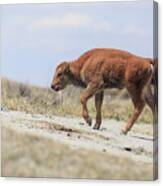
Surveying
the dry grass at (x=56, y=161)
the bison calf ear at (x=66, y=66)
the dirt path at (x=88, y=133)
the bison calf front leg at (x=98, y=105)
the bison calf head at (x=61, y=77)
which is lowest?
the dry grass at (x=56, y=161)

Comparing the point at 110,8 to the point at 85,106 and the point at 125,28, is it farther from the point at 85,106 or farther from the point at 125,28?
the point at 85,106

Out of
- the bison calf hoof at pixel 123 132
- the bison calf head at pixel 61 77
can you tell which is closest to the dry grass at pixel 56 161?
the bison calf hoof at pixel 123 132

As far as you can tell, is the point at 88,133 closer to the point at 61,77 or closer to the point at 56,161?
the point at 56,161

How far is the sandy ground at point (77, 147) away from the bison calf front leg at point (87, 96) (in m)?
0.03

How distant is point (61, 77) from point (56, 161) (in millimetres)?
412

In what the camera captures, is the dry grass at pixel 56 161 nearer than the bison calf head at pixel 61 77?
Yes

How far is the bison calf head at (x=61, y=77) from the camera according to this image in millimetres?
3824

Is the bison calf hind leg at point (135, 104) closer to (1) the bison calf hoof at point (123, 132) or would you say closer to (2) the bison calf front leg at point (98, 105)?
(1) the bison calf hoof at point (123, 132)

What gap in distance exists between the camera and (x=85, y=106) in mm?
3795

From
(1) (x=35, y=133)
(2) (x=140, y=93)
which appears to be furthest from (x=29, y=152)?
(2) (x=140, y=93)

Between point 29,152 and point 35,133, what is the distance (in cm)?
10

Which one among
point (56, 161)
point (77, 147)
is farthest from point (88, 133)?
point (56, 161)

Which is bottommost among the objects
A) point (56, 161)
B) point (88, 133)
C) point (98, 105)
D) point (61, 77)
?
point (56, 161)

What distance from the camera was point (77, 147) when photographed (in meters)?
3.79
